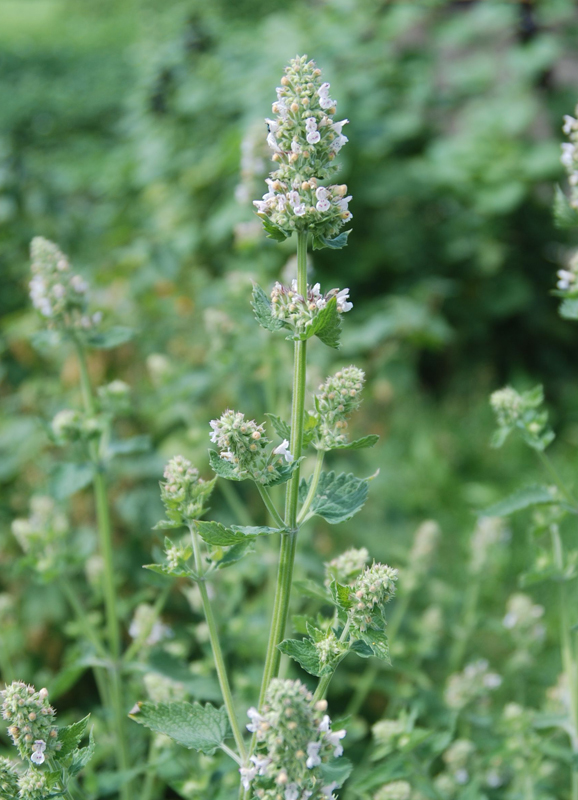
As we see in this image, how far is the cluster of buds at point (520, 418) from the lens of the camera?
1.86m

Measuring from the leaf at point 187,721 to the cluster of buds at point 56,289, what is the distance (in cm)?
112

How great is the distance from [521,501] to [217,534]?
862 mm

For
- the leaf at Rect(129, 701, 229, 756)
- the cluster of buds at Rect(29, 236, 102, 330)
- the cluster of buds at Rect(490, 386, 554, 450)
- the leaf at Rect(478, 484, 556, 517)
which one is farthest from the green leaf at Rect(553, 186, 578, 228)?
the leaf at Rect(129, 701, 229, 756)

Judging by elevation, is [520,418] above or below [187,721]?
above

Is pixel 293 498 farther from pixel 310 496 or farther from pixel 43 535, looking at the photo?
pixel 43 535

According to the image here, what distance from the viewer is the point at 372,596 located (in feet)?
4.28

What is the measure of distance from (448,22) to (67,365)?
4460 mm

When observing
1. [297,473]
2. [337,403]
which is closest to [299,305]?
[337,403]

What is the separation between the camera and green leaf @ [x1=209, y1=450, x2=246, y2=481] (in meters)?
1.34

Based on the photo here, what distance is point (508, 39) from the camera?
20.4ft

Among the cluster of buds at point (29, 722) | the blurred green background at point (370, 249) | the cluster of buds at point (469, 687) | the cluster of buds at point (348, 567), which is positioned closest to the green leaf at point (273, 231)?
the cluster of buds at point (348, 567)

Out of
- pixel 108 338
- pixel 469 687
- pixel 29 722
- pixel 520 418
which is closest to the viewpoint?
pixel 29 722

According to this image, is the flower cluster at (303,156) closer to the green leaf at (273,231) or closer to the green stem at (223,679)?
the green leaf at (273,231)

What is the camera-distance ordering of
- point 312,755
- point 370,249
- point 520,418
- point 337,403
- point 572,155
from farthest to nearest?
point 370,249
point 520,418
point 572,155
point 337,403
point 312,755
